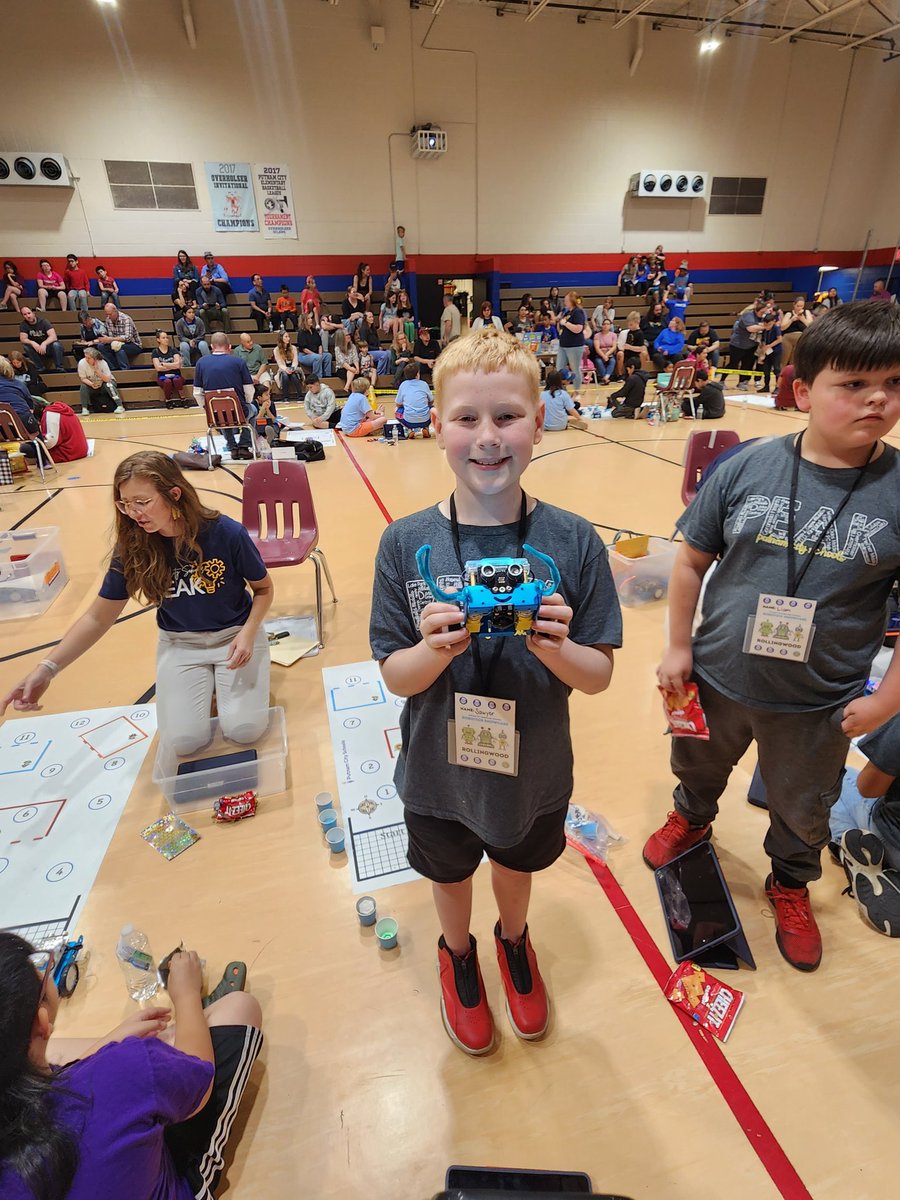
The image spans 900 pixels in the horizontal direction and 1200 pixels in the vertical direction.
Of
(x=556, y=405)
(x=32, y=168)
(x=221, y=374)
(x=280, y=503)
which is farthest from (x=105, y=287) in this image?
(x=280, y=503)

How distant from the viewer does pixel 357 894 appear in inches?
80.7

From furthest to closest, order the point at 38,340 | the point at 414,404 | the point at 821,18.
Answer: the point at 821,18 < the point at 38,340 < the point at 414,404

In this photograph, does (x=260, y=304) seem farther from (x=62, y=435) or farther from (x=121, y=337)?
(x=62, y=435)

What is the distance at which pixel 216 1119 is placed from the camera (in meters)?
1.30

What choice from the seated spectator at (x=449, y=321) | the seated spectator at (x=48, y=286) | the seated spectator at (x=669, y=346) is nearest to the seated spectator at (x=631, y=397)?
the seated spectator at (x=669, y=346)

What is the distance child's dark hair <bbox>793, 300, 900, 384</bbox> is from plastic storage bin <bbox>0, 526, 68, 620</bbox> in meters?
4.50

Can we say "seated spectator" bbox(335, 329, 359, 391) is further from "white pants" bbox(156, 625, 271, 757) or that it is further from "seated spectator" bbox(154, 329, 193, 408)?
"white pants" bbox(156, 625, 271, 757)

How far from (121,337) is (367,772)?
12601mm

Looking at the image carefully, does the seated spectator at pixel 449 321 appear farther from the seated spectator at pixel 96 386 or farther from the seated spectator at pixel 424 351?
the seated spectator at pixel 96 386

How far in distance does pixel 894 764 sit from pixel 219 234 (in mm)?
15574

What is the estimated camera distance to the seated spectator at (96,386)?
1077cm

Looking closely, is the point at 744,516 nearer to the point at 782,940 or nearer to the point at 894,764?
the point at 894,764

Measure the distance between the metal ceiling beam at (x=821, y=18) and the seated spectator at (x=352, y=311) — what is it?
1167 centimetres

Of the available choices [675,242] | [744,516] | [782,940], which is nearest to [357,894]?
[782,940]
